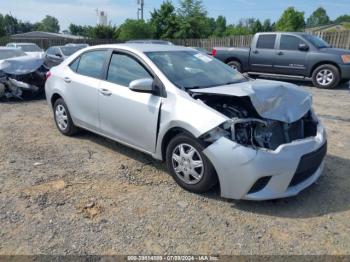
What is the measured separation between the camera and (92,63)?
5.07 metres

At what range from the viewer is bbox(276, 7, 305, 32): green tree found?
203ft

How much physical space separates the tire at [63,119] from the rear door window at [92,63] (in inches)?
27.9

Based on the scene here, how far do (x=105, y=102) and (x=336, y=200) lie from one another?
120 inches

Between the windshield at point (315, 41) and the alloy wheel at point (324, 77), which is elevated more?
the windshield at point (315, 41)

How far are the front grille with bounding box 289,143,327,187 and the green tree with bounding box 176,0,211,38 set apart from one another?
37226 millimetres

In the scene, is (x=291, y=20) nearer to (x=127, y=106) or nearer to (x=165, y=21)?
(x=165, y=21)

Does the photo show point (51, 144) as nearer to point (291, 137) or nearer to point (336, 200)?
point (291, 137)

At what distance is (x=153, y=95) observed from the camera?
4.01m

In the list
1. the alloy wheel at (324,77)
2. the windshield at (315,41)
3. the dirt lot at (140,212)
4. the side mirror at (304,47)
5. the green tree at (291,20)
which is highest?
the green tree at (291,20)

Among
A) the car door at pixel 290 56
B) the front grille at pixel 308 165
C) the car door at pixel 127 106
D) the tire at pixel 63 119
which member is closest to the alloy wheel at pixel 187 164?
the car door at pixel 127 106

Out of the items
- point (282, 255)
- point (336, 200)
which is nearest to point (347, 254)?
point (282, 255)

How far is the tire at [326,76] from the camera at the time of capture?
10566mm

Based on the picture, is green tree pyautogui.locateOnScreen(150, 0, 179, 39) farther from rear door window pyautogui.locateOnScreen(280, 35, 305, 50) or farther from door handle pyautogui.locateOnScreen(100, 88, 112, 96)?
door handle pyautogui.locateOnScreen(100, 88, 112, 96)

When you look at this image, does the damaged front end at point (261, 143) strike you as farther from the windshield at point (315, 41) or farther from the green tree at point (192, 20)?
the green tree at point (192, 20)
